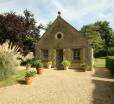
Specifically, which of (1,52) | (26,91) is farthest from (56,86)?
(1,52)

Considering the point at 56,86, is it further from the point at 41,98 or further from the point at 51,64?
the point at 51,64

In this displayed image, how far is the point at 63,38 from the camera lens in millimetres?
24078

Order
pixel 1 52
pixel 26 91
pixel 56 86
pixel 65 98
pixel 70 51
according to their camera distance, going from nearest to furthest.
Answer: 1. pixel 65 98
2. pixel 26 91
3. pixel 56 86
4. pixel 1 52
5. pixel 70 51

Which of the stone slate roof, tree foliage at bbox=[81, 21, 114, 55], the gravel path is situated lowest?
the gravel path

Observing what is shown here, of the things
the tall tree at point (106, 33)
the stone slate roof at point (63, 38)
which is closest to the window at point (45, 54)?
the stone slate roof at point (63, 38)

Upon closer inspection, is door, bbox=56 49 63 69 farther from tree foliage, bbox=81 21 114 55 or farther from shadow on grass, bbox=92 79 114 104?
tree foliage, bbox=81 21 114 55

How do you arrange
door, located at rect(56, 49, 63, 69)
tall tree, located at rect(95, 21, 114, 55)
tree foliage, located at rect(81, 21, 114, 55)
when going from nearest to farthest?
1. door, located at rect(56, 49, 63, 69)
2. tree foliage, located at rect(81, 21, 114, 55)
3. tall tree, located at rect(95, 21, 114, 55)

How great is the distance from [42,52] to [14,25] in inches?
185

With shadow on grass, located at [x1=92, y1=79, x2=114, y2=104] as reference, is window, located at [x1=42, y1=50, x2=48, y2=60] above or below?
above

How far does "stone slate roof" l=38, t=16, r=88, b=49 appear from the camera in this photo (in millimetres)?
23302

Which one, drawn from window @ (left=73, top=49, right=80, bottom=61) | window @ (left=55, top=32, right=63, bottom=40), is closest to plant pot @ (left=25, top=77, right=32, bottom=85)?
window @ (left=73, top=49, right=80, bottom=61)

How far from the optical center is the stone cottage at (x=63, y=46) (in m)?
23.2

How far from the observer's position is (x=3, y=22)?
80.4 feet

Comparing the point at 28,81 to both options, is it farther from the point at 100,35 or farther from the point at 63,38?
the point at 100,35
